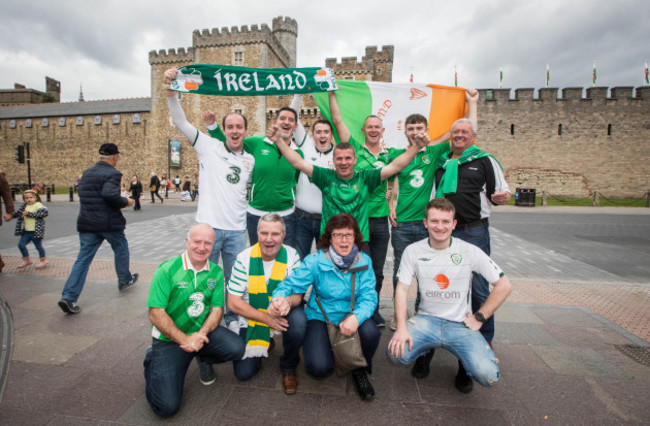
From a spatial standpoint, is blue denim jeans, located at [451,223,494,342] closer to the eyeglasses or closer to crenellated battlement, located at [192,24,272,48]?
the eyeglasses

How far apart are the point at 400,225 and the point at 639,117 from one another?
34.9m

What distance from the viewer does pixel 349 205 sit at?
3.12 metres

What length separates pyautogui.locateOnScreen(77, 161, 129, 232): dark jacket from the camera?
410 centimetres

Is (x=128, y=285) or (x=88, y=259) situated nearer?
(x=88, y=259)

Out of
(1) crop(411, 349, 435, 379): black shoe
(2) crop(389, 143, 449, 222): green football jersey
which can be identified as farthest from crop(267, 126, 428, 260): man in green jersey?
(1) crop(411, 349, 435, 379): black shoe

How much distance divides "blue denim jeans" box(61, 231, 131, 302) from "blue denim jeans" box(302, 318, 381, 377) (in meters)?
2.99

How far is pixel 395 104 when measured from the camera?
15.5ft

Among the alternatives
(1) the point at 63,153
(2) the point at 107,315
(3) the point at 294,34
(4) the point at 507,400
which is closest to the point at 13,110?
(1) the point at 63,153

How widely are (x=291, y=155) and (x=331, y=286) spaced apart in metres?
1.32

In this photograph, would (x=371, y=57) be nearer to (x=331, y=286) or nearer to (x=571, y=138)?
(x=571, y=138)

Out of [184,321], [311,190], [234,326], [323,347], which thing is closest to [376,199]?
[311,190]

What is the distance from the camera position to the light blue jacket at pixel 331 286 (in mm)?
2613

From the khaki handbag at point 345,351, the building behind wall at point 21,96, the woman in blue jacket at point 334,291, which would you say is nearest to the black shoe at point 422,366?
the woman in blue jacket at point 334,291

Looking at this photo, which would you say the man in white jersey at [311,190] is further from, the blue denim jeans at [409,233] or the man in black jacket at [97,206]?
the man in black jacket at [97,206]
